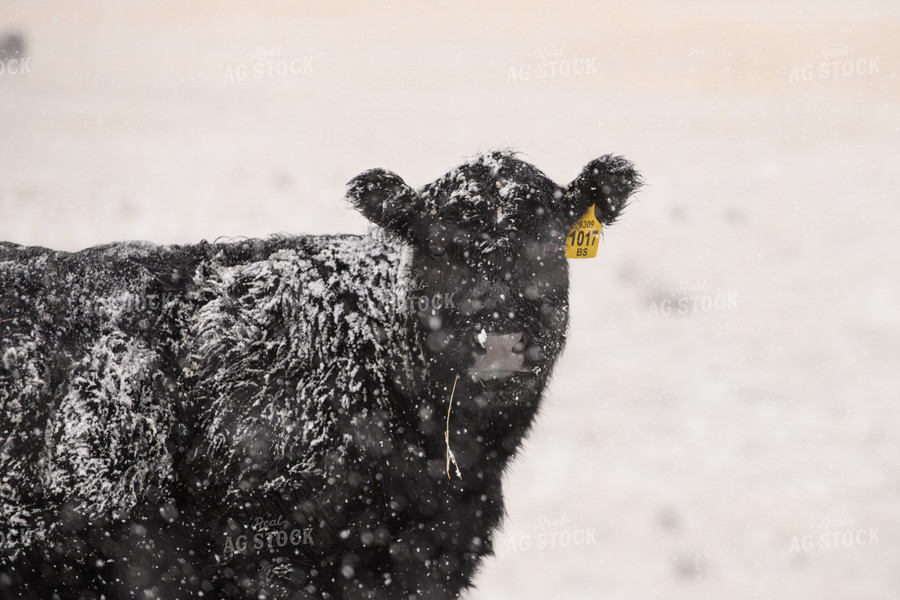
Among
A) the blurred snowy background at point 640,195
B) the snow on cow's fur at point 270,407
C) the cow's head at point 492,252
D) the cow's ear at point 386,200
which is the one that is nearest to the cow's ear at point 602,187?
the cow's head at point 492,252

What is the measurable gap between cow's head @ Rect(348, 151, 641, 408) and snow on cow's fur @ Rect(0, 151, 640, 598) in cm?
1

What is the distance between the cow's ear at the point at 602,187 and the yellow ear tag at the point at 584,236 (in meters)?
0.04

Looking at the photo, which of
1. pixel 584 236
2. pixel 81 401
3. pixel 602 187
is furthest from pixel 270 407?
pixel 602 187

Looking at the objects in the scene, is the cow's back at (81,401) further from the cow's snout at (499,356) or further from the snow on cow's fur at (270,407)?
the cow's snout at (499,356)

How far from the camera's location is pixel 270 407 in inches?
129

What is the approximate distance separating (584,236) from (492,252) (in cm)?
70

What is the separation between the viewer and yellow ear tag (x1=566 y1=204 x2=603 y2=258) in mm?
3947

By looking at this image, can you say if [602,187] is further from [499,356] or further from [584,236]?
[499,356]

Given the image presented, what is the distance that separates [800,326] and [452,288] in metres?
5.76

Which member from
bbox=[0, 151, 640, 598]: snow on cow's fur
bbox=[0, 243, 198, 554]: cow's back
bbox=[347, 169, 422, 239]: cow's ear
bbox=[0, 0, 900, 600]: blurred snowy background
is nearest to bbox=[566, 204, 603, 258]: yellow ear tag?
bbox=[0, 151, 640, 598]: snow on cow's fur

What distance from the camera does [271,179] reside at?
10.1 meters

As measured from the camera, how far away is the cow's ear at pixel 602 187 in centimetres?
388

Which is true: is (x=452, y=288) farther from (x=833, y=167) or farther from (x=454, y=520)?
(x=833, y=167)

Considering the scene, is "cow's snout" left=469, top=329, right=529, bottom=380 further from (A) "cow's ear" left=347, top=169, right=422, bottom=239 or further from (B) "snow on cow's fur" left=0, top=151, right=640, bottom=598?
(A) "cow's ear" left=347, top=169, right=422, bottom=239
